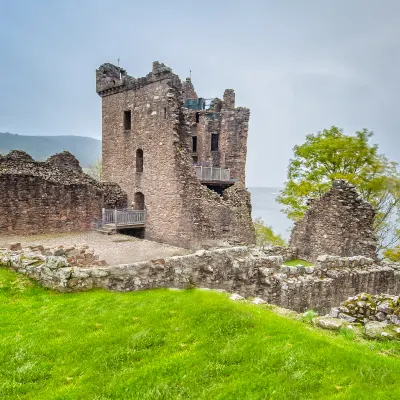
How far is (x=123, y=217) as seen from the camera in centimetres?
2423

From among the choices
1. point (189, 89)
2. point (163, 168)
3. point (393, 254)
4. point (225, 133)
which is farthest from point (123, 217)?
point (189, 89)

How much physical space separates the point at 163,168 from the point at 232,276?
13.6 metres

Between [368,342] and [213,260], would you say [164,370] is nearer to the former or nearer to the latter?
[368,342]

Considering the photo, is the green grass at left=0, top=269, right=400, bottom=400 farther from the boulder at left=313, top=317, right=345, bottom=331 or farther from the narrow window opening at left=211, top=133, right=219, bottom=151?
the narrow window opening at left=211, top=133, right=219, bottom=151

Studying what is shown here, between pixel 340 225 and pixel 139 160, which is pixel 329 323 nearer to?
pixel 340 225

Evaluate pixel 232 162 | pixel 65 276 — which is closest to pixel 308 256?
pixel 65 276

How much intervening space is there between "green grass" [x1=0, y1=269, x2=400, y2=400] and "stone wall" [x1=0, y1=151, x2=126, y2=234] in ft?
49.8

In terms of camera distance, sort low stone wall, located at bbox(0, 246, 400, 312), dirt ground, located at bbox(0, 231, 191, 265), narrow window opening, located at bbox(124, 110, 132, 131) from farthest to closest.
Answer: narrow window opening, located at bbox(124, 110, 132, 131) → dirt ground, located at bbox(0, 231, 191, 265) → low stone wall, located at bbox(0, 246, 400, 312)

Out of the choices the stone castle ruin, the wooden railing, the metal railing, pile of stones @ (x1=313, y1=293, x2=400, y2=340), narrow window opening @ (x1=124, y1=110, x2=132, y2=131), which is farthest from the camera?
the metal railing

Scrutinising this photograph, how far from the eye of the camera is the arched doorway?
26.0 m

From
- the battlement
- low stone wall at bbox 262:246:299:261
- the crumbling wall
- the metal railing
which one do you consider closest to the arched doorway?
the crumbling wall

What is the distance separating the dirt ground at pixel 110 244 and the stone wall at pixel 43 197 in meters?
0.80

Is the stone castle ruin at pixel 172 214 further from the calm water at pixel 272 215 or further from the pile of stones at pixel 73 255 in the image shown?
the calm water at pixel 272 215

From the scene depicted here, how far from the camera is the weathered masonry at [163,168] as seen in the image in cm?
2142
